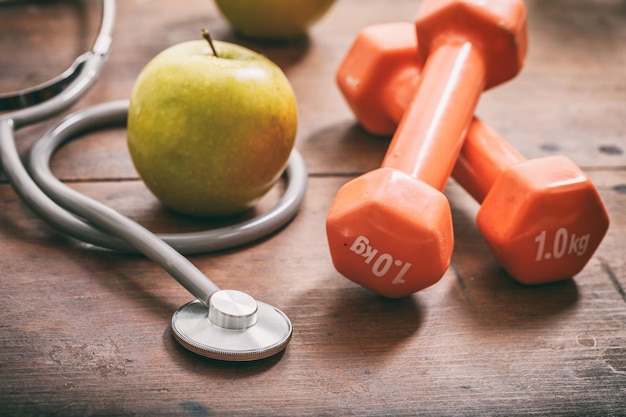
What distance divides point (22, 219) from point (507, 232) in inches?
17.1

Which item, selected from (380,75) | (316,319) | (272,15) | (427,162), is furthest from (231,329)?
(272,15)

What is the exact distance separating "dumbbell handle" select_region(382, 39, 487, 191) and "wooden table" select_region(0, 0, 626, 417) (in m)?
0.10

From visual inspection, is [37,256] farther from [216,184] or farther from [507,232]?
[507,232]

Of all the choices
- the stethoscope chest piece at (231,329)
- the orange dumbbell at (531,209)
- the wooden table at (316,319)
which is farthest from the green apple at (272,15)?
the stethoscope chest piece at (231,329)

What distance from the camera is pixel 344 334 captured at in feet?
1.95

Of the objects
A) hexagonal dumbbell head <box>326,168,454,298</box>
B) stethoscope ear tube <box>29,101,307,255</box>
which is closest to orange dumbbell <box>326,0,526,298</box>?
hexagonal dumbbell head <box>326,168,454,298</box>

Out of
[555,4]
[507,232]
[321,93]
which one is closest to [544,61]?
[555,4]

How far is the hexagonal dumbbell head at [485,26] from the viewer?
755 mm

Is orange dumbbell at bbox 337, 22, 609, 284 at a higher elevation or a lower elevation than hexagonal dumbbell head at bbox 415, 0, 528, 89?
lower

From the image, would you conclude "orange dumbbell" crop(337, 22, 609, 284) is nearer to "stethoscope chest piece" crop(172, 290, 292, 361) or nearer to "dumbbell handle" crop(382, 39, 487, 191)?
"dumbbell handle" crop(382, 39, 487, 191)

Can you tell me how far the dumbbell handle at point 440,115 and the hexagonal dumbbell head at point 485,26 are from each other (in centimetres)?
1

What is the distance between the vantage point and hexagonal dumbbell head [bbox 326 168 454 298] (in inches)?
22.5

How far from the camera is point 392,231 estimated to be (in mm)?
572

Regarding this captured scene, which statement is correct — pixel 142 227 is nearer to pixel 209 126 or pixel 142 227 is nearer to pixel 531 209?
pixel 209 126
